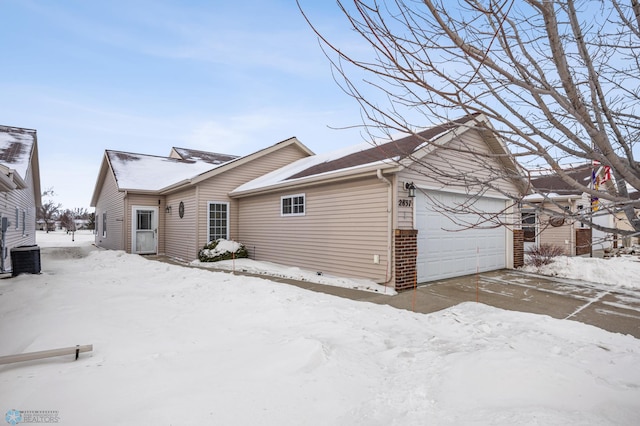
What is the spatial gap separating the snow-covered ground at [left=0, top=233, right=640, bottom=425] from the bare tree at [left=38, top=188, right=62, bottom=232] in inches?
1797

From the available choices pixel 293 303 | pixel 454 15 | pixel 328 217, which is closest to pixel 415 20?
pixel 454 15

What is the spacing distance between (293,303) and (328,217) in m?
3.62

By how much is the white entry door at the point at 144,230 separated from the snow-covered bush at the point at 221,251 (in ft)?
15.6

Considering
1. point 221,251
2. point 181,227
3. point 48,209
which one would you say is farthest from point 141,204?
point 48,209

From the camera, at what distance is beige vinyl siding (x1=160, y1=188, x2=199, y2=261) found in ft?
40.7

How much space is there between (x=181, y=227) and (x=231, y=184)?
2.88m

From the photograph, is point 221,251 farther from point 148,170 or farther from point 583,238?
point 583,238

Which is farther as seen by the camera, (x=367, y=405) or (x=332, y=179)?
(x=332, y=179)

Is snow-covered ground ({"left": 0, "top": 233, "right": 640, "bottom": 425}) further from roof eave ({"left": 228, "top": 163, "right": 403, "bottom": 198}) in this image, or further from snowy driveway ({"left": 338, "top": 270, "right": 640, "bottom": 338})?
roof eave ({"left": 228, "top": 163, "right": 403, "bottom": 198})

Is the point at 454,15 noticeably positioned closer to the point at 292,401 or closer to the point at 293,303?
the point at 292,401

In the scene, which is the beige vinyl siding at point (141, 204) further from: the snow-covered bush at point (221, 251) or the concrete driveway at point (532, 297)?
the concrete driveway at point (532, 297)

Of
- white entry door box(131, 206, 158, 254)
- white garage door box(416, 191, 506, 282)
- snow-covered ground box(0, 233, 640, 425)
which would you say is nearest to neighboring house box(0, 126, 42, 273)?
white entry door box(131, 206, 158, 254)

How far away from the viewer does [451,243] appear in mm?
8688

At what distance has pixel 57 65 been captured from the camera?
12.1 m
